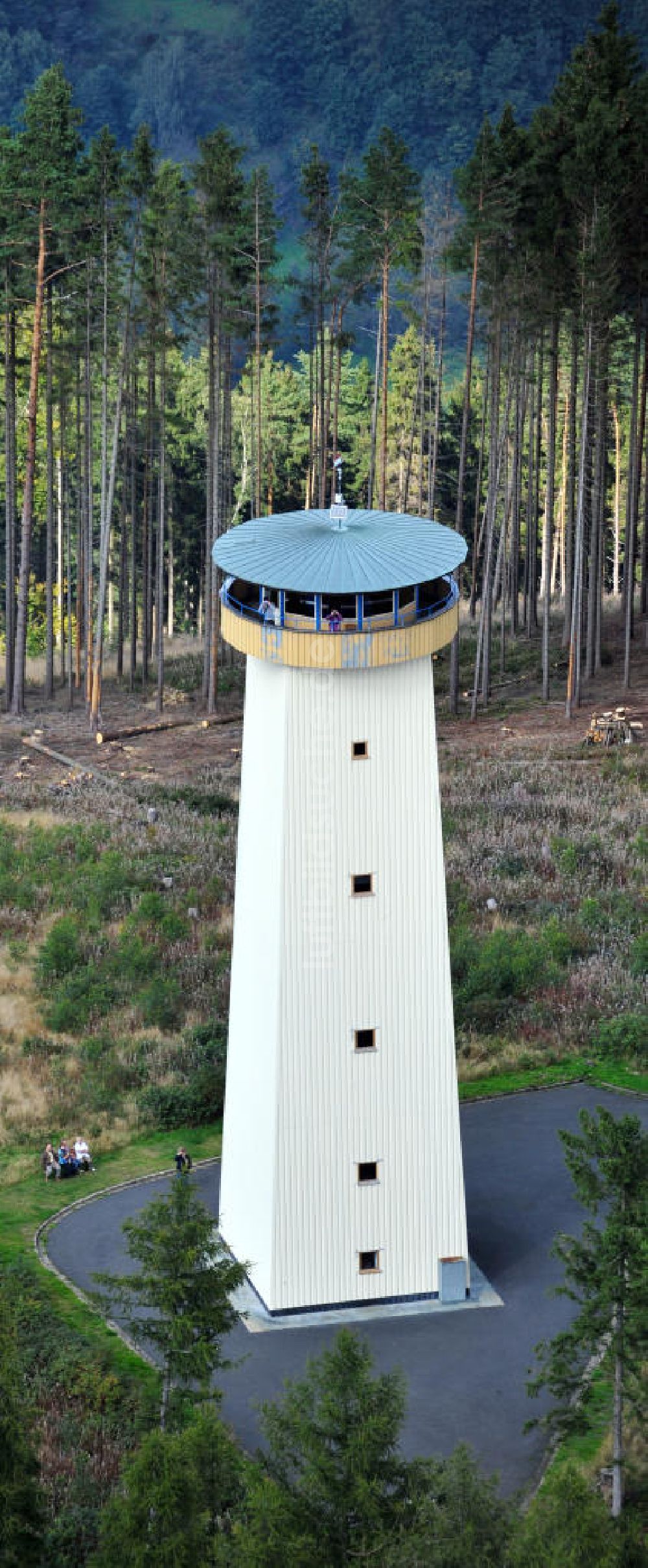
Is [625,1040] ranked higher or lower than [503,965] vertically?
lower

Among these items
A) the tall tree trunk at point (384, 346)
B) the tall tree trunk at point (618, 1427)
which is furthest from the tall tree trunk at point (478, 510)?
the tall tree trunk at point (618, 1427)

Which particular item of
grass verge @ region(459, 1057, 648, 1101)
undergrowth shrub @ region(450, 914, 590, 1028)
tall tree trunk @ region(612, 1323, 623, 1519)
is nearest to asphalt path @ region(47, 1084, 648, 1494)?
grass verge @ region(459, 1057, 648, 1101)

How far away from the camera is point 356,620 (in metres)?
26.3

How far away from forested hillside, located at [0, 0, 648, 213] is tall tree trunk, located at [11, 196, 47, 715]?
4517 inches

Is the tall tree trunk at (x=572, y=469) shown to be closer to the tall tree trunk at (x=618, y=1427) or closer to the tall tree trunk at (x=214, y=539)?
the tall tree trunk at (x=214, y=539)

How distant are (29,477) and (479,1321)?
40632 mm

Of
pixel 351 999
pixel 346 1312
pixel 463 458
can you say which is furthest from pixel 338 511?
pixel 463 458

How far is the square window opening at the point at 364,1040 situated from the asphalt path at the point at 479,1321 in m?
4.03

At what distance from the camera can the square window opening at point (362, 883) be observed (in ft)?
89.1

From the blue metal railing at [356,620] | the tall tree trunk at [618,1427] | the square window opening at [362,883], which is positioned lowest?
the tall tree trunk at [618,1427]

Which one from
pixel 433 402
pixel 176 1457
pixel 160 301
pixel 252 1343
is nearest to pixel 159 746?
pixel 160 301

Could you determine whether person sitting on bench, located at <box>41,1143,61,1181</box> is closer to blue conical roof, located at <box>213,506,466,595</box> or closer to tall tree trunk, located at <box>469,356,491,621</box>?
blue conical roof, located at <box>213,506,466,595</box>

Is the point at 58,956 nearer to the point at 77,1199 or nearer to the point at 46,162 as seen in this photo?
the point at 77,1199

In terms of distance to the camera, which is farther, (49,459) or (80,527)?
(49,459)
